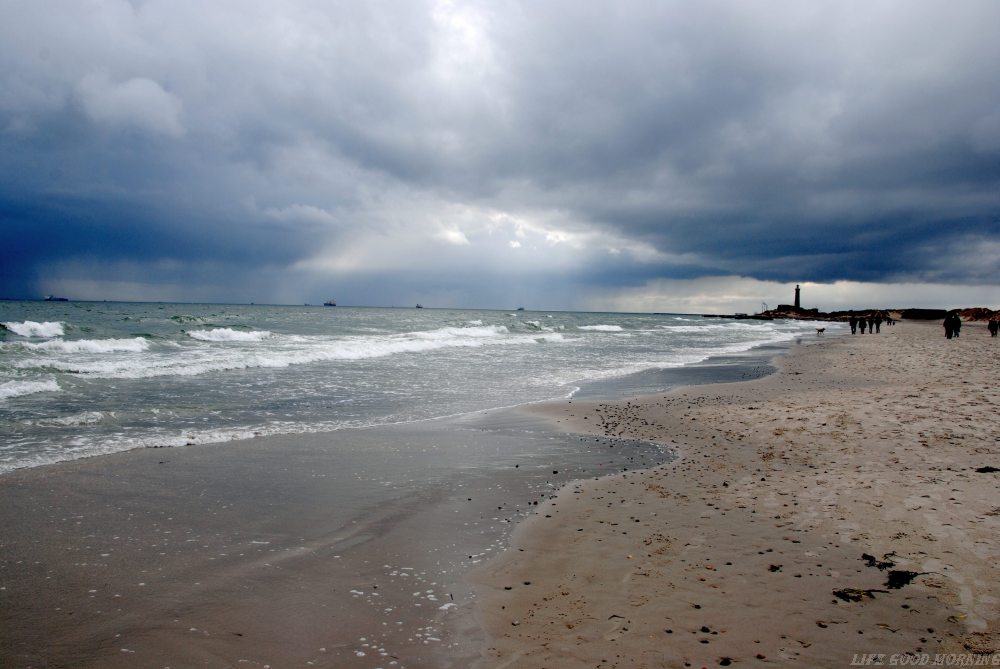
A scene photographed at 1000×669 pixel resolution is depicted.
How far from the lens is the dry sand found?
11.9ft

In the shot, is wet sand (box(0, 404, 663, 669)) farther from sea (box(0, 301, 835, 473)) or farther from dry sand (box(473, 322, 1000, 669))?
sea (box(0, 301, 835, 473))

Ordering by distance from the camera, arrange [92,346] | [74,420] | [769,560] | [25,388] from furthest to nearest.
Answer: [92,346] → [25,388] → [74,420] → [769,560]

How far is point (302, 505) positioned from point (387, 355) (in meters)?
21.8

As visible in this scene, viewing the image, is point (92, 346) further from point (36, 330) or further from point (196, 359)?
point (36, 330)

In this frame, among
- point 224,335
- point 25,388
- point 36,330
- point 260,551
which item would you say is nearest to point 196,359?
point 25,388

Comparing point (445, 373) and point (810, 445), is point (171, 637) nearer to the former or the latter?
point (810, 445)

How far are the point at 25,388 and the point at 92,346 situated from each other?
595 inches

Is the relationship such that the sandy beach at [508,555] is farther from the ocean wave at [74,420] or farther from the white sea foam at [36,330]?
the white sea foam at [36,330]

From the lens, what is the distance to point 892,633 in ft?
12.1

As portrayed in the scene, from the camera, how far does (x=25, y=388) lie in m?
14.0

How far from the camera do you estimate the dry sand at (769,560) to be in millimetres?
3635

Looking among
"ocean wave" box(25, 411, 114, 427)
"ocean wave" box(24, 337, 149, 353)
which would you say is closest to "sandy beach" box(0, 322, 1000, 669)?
"ocean wave" box(25, 411, 114, 427)

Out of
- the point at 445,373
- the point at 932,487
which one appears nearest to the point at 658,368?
the point at 445,373

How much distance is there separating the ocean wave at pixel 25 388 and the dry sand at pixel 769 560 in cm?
1476
